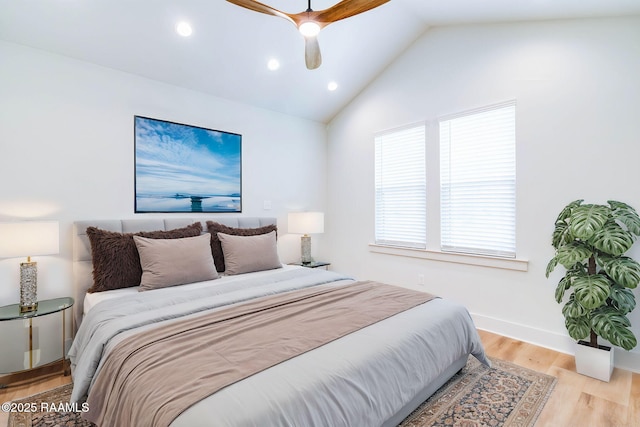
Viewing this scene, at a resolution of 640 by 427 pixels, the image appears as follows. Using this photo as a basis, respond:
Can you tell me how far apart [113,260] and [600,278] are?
12.3 feet

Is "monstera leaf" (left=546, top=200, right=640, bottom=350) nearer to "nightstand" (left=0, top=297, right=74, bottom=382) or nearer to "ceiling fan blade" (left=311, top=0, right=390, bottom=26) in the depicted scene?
"ceiling fan blade" (left=311, top=0, right=390, bottom=26)

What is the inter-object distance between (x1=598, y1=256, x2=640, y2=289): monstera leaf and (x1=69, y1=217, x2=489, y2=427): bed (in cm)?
104

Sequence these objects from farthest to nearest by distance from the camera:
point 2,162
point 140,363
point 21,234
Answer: point 2,162, point 21,234, point 140,363

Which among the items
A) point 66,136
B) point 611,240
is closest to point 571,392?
point 611,240

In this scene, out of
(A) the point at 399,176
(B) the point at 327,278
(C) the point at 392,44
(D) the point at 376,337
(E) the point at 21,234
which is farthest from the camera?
(A) the point at 399,176

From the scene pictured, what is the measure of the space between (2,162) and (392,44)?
12.9 feet

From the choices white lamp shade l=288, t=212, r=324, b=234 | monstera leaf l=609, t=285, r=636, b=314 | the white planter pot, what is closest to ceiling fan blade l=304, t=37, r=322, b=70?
white lamp shade l=288, t=212, r=324, b=234

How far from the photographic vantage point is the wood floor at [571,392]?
1.85 metres

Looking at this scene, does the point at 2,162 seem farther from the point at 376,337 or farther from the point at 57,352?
the point at 376,337

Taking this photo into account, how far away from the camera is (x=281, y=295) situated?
227cm

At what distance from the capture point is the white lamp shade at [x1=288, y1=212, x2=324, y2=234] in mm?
4012

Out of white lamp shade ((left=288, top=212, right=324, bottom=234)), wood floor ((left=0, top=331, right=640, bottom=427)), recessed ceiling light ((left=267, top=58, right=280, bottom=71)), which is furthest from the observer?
white lamp shade ((left=288, top=212, right=324, bottom=234))

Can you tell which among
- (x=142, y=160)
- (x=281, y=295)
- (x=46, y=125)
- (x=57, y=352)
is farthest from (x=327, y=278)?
(x=46, y=125)

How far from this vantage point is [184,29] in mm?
2734
